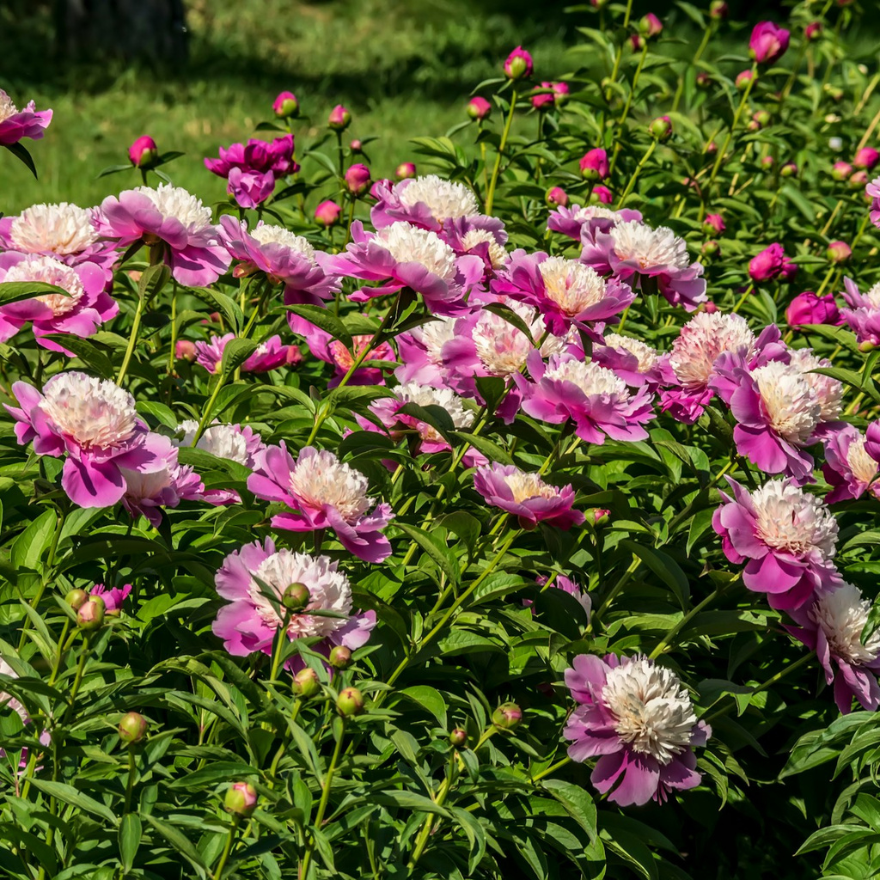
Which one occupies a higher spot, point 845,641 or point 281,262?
point 281,262

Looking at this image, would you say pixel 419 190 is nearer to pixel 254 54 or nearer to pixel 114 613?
pixel 114 613

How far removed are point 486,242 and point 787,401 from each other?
534 millimetres

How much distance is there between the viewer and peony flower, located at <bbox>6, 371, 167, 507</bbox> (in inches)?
50.4

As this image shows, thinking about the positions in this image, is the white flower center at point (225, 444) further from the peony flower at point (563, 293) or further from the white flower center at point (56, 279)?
the peony flower at point (563, 293)

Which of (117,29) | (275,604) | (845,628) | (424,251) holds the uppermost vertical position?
(424,251)

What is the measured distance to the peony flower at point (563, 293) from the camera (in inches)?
62.1

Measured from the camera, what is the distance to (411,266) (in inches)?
59.1

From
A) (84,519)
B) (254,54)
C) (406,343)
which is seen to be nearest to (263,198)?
(406,343)

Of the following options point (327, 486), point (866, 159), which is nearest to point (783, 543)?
point (327, 486)

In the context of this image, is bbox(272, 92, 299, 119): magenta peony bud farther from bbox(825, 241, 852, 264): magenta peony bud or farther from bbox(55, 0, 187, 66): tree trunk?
bbox(55, 0, 187, 66): tree trunk

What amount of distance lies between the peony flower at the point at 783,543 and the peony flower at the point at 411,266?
44 centimetres

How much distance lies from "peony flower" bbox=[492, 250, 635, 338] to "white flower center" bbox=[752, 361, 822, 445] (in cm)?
22

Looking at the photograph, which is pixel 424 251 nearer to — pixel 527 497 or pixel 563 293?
pixel 563 293

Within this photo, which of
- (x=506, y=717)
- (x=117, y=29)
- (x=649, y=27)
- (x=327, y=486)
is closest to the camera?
(x=506, y=717)
